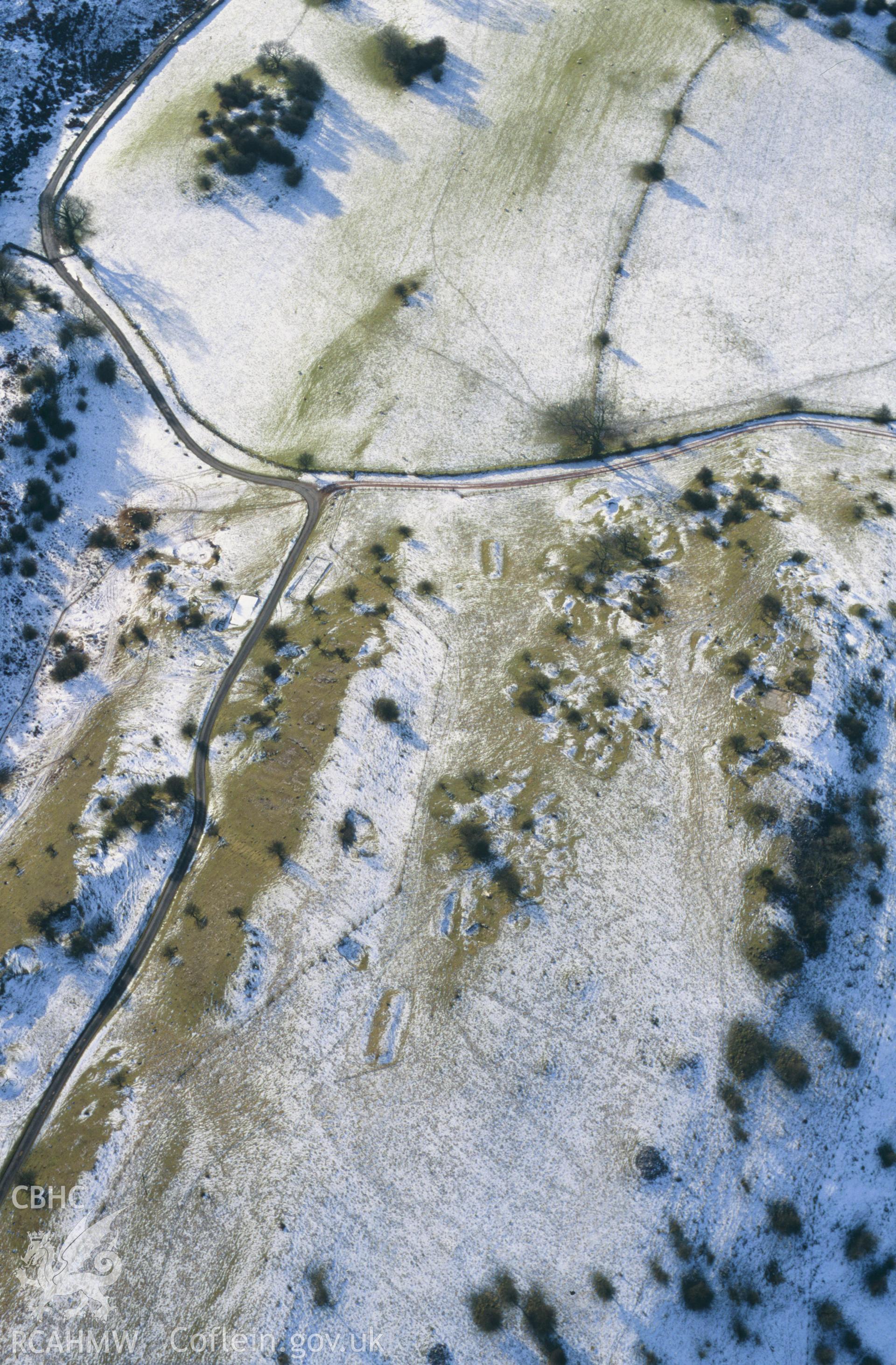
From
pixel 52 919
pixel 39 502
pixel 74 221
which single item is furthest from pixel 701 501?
pixel 74 221

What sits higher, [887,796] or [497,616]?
[887,796]

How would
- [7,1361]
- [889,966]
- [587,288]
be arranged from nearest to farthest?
[7,1361], [889,966], [587,288]

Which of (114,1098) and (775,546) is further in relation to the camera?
(775,546)

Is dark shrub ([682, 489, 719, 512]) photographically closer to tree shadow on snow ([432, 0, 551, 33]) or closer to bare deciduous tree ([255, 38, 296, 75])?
tree shadow on snow ([432, 0, 551, 33])

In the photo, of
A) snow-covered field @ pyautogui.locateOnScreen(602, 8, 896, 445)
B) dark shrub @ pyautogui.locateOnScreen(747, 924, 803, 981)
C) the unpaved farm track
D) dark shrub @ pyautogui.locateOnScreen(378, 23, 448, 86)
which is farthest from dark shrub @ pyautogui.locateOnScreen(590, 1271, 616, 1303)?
dark shrub @ pyautogui.locateOnScreen(378, 23, 448, 86)

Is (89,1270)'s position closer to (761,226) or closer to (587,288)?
(587,288)

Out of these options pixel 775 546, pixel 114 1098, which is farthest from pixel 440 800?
pixel 775 546
